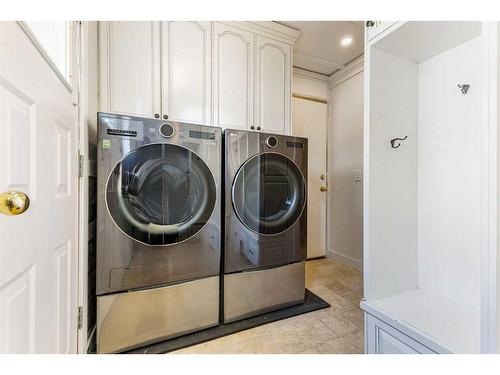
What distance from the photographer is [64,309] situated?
33.8 inches

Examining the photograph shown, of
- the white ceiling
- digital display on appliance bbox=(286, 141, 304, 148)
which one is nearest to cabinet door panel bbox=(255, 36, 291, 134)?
the white ceiling

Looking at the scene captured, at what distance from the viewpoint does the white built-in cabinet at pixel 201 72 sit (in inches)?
56.9

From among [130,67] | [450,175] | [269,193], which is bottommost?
[269,193]

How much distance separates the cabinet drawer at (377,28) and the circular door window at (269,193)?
2.74ft

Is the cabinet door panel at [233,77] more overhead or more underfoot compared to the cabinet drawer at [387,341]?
more overhead

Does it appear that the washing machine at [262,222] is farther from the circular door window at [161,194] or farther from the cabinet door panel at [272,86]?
the cabinet door panel at [272,86]

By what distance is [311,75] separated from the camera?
260 cm

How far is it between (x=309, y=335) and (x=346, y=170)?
1.81 meters

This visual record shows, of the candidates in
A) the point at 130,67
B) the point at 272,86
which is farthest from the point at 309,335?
the point at 130,67

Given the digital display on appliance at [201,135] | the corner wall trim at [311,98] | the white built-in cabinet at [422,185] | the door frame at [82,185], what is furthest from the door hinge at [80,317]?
the corner wall trim at [311,98]

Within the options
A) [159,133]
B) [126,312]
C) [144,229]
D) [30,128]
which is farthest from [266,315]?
[30,128]

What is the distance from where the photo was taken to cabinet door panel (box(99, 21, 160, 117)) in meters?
1.41

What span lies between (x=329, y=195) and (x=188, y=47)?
2239 mm

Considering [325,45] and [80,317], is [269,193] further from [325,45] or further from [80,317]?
[325,45]
